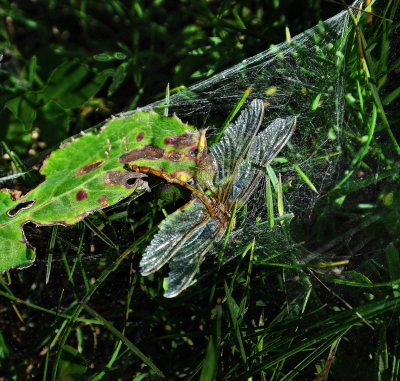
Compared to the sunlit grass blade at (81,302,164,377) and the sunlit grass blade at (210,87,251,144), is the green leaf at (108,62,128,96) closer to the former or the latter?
the sunlit grass blade at (210,87,251,144)

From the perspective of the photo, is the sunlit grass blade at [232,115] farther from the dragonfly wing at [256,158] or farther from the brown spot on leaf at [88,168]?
the brown spot on leaf at [88,168]

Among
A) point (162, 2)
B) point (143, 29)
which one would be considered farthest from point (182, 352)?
point (162, 2)

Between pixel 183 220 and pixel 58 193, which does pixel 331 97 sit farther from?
pixel 58 193

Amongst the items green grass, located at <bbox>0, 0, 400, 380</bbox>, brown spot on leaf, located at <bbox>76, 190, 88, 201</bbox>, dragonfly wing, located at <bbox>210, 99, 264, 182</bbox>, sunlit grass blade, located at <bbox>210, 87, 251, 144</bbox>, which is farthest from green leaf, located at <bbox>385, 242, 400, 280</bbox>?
brown spot on leaf, located at <bbox>76, 190, 88, 201</bbox>

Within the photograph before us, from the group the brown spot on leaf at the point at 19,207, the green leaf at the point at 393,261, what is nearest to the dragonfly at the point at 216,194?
the brown spot on leaf at the point at 19,207

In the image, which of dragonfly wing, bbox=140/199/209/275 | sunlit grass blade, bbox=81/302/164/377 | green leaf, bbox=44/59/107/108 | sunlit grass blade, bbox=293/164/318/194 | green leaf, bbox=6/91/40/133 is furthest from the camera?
green leaf, bbox=44/59/107/108
